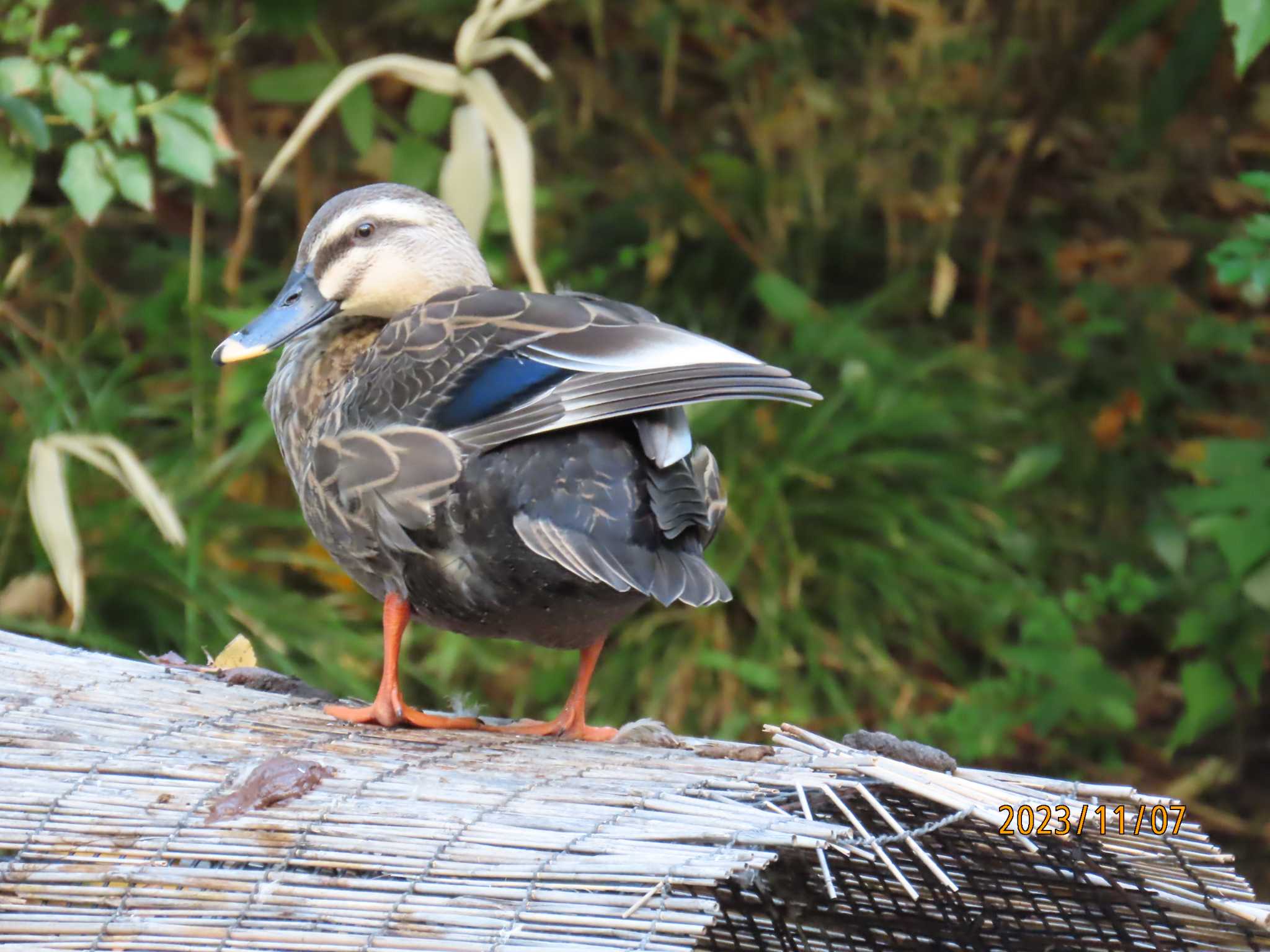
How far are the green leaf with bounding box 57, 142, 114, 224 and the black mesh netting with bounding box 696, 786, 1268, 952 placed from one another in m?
1.55

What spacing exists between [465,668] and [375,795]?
213cm

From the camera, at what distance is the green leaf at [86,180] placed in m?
2.70

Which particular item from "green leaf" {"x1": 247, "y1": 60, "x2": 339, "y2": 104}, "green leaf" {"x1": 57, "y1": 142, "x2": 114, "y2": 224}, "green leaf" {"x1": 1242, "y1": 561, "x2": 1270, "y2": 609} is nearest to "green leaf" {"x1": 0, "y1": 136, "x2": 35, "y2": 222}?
"green leaf" {"x1": 57, "y1": 142, "x2": 114, "y2": 224}

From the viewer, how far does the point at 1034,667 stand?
3.50 m

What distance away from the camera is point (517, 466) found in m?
1.98

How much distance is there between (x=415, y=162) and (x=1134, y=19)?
1.62 metres

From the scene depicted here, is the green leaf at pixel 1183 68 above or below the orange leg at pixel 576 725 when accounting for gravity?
above

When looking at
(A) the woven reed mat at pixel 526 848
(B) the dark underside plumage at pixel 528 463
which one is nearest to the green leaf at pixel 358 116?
(B) the dark underside plumage at pixel 528 463

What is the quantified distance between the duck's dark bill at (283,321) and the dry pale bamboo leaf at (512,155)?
803 mm

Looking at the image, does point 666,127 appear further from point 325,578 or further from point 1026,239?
point 325,578

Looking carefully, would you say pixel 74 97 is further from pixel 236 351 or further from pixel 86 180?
pixel 236 351

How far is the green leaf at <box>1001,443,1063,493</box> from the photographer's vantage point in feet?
13.0

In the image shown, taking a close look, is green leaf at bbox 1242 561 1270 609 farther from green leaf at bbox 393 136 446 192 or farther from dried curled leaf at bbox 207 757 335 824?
dried curled leaf at bbox 207 757 335 824

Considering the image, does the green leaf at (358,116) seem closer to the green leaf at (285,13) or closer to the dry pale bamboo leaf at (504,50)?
the green leaf at (285,13)
